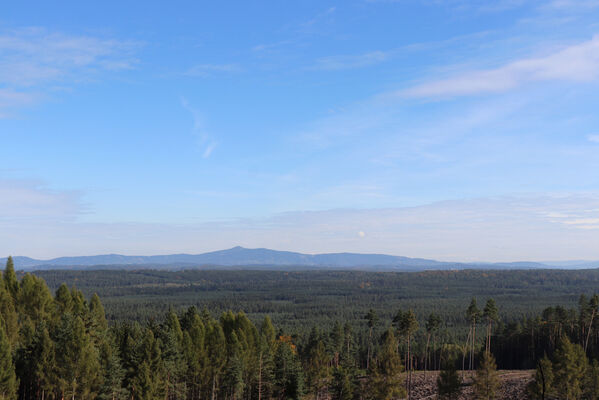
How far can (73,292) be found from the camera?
253 feet

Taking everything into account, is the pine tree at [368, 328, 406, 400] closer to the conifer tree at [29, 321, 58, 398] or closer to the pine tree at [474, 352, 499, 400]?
the pine tree at [474, 352, 499, 400]

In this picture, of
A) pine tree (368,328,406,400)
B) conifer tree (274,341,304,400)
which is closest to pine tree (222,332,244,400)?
conifer tree (274,341,304,400)

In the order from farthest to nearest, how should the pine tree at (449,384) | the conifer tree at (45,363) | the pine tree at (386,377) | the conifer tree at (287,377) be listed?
the conifer tree at (287,377) < the pine tree at (386,377) < the pine tree at (449,384) < the conifer tree at (45,363)

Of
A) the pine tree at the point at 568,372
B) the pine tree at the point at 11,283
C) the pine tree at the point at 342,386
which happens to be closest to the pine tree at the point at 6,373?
the pine tree at the point at 11,283

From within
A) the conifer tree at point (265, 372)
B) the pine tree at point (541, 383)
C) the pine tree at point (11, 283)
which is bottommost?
the conifer tree at point (265, 372)

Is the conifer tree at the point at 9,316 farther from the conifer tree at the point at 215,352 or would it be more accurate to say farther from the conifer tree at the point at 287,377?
the conifer tree at the point at 287,377

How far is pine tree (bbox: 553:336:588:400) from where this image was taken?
191 ft

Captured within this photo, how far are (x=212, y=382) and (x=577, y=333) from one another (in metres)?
80.7

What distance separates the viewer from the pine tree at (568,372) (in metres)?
58.2

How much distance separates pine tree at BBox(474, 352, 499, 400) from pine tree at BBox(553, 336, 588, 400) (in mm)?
8417

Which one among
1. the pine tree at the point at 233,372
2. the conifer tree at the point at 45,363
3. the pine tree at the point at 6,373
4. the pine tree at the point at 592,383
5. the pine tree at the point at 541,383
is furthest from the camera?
the pine tree at the point at 233,372

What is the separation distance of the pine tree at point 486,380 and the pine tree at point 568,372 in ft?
27.6

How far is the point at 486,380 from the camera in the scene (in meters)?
57.4

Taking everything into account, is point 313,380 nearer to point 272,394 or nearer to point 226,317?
point 272,394
